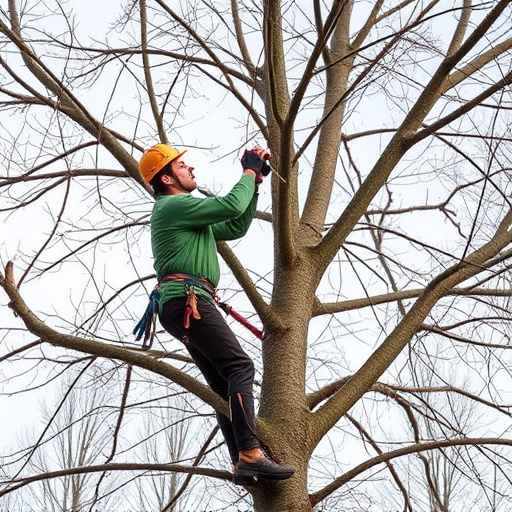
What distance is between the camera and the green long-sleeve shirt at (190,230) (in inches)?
128

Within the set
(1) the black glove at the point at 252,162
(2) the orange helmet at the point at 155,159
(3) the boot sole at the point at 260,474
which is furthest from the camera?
(2) the orange helmet at the point at 155,159

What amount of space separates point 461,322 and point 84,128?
221 centimetres

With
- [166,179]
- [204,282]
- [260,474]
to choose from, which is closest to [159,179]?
[166,179]

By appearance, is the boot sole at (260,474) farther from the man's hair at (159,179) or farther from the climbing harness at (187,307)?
the man's hair at (159,179)

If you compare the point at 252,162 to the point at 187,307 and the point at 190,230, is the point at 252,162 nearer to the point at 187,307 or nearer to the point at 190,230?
the point at 190,230

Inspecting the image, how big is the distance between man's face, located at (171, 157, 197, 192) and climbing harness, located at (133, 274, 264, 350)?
469mm

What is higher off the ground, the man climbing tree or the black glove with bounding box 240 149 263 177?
the black glove with bounding box 240 149 263 177

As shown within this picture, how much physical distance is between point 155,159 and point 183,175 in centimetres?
14

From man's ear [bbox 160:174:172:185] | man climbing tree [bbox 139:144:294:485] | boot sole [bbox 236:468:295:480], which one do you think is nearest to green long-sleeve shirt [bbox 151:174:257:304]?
man climbing tree [bbox 139:144:294:485]

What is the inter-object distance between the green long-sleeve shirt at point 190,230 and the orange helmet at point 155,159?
190 millimetres

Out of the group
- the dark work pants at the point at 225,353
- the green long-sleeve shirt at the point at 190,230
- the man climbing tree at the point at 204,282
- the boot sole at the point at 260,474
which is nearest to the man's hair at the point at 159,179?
the man climbing tree at the point at 204,282

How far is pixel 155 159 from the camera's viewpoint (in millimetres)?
3578

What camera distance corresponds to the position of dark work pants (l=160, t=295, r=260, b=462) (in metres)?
3.11

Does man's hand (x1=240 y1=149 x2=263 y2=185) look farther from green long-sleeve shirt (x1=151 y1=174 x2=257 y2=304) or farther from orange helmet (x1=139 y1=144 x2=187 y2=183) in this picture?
orange helmet (x1=139 y1=144 x2=187 y2=183)
